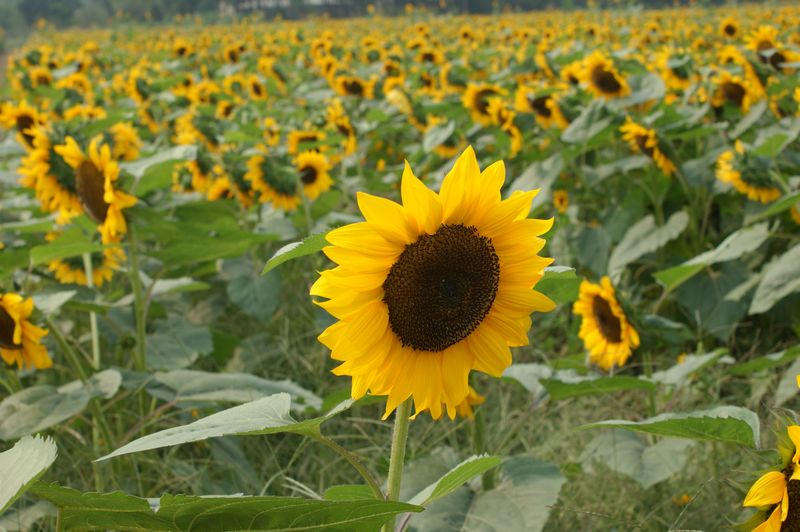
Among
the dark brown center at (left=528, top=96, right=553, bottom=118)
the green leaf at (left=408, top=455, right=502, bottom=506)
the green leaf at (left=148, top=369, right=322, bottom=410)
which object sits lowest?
the green leaf at (left=148, top=369, right=322, bottom=410)

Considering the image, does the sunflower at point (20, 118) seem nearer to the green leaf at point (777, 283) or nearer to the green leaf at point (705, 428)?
the green leaf at point (777, 283)

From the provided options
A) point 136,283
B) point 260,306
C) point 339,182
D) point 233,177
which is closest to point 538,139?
point 339,182

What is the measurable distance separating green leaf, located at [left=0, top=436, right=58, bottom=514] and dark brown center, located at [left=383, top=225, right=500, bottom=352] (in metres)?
0.40

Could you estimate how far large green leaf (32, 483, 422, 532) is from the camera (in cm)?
81

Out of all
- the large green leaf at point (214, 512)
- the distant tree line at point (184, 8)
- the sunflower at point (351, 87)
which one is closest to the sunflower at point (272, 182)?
the sunflower at point (351, 87)

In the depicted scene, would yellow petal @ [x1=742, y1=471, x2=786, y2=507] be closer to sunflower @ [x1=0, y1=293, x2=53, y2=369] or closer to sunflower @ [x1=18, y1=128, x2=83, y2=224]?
sunflower @ [x1=0, y1=293, x2=53, y2=369]

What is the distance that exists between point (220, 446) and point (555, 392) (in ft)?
2.74

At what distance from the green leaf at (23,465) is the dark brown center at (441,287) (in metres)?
0.40

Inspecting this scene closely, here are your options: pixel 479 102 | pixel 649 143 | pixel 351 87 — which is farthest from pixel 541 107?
pixel 351 87

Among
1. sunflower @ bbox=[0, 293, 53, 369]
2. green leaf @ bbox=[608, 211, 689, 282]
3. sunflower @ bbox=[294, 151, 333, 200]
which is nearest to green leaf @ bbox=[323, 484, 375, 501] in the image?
sunflower @ bbox=[0, 293, 53, 369]

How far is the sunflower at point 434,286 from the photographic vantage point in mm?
961

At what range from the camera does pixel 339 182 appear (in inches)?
151

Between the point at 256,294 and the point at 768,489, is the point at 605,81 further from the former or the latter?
the point at 768,489

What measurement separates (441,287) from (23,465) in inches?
18.8
